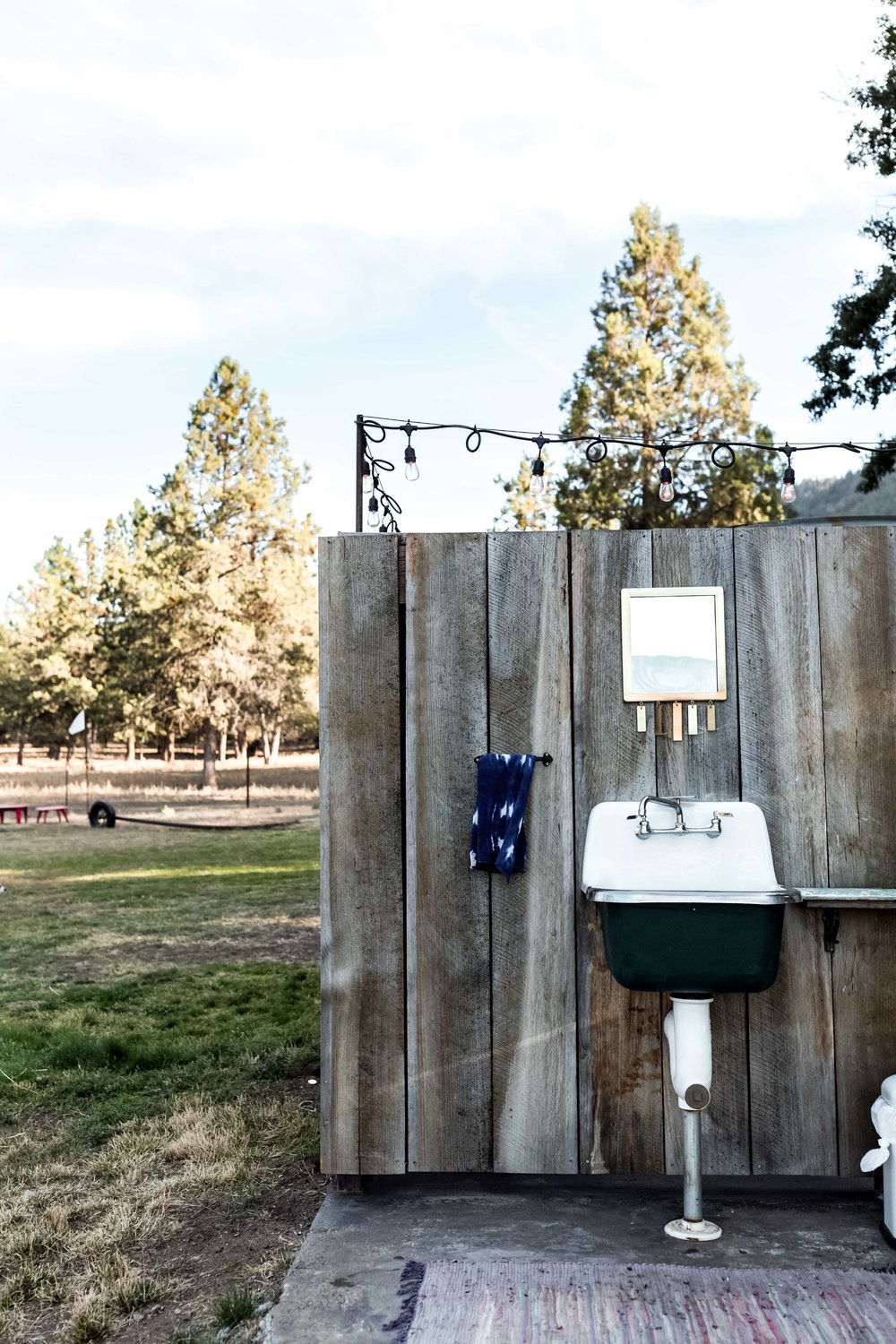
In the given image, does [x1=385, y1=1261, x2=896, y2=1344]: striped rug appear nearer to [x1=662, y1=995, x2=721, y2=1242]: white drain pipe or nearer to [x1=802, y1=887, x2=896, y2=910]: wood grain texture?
[x1=662, y1=995, x2=721, y2=1242]: white drain pipe

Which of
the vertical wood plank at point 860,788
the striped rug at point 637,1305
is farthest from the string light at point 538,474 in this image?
the striped rug at point 637,1305

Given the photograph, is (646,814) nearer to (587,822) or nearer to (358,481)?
(587,822)

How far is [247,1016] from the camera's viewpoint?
4.55 m

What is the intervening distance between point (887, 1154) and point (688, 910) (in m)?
0.74

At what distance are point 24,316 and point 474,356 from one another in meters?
13.4

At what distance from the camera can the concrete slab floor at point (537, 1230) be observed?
6.66 ft

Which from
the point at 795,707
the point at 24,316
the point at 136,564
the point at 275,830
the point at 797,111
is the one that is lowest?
the point at 275,830

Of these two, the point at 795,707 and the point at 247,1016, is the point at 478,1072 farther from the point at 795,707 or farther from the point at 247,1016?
the point at 247,1016

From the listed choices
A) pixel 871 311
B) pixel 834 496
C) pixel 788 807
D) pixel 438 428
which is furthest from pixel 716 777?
pixel 834 496

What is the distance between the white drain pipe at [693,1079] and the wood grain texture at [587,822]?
0.21 metres

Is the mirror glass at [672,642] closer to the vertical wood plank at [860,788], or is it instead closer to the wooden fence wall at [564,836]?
the wooden fence wall at [564,836]

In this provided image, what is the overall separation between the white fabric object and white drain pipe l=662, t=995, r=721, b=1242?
362mm

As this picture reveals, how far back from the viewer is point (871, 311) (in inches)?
417

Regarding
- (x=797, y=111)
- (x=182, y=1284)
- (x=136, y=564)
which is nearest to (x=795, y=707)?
(x=182, y=1284)
